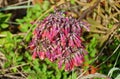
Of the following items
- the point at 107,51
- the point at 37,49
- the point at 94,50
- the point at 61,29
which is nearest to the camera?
the point at 61,29

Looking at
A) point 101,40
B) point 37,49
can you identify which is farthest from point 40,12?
point 37,49

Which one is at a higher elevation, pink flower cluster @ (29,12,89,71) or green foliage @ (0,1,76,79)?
pink flower cluster @ (29,12,89,71)

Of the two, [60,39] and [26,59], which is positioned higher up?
[60,39]

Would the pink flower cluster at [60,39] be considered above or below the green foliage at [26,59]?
above

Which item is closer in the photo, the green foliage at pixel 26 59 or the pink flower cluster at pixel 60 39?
the pink flower cluster at pixel 60 39

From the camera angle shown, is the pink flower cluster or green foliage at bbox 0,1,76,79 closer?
the pink flower cluster

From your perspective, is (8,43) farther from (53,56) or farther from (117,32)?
(53,56)

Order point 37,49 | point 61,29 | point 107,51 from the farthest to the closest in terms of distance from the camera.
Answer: point 107,51 < point 37,49 < point 61,29

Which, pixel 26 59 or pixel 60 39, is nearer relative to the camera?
pixel 60 39
